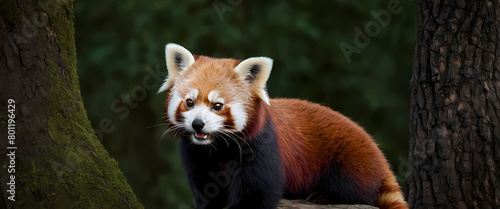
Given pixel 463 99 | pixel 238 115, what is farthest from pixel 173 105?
pixel 463 99

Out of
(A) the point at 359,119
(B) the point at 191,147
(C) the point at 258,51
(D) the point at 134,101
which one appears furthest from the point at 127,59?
(B) the point at 191,147

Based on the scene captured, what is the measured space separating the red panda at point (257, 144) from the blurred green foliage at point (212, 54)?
90.4 inches

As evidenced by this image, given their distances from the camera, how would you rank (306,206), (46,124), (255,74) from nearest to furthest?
(46,124) < (255,74) < (306,206)

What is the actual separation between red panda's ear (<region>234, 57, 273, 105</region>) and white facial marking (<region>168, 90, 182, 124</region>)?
34 cm

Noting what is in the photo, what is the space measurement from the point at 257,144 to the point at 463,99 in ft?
4.63

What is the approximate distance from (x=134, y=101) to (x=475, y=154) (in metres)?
3.64

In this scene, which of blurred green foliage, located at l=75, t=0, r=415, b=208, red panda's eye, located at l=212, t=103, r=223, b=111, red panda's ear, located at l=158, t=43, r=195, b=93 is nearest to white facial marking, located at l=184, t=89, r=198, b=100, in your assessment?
red panda's eye, located at l=212, t=103, r=223, b=111

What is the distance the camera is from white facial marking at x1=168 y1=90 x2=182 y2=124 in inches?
109

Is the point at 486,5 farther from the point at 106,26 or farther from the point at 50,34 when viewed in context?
the point at 106,26

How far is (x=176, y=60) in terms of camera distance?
2938 mm

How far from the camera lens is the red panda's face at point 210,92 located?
2.71 metres

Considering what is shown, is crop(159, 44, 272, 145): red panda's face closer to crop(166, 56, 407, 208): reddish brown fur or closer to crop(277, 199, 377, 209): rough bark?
crop(166, 56, 407, 208): reddish brown fur

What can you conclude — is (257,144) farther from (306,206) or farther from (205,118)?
(306,206)

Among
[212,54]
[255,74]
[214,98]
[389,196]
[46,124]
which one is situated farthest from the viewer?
[212,54]
